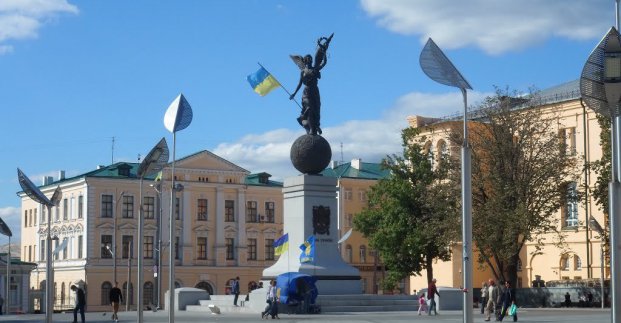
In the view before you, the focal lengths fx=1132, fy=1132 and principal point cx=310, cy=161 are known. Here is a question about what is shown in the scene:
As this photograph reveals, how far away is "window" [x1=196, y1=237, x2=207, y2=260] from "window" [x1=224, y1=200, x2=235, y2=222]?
3091 mm

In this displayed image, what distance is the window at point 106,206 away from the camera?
98.8 metres

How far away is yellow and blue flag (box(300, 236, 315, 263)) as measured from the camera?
45.8 meters

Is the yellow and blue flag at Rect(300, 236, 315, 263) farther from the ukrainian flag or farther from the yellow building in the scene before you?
the yellow building

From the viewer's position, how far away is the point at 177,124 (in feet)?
91.1

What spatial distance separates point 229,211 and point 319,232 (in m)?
57.8

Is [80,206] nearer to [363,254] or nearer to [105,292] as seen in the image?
[105,292]

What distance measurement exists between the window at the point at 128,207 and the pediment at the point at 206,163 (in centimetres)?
524

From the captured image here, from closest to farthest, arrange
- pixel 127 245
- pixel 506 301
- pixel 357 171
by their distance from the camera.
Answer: pixel 506 301 → pixel 127 245 → pixel 357 171

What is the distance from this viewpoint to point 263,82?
168ft

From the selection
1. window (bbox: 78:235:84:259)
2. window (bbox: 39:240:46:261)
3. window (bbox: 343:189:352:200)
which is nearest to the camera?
window (bbox: 78:235:84:259)

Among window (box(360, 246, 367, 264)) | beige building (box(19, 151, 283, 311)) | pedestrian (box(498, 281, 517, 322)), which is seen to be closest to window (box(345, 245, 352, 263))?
window (box(360, 246, 367, 264))

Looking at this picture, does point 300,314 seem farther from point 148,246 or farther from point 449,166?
point 148,246

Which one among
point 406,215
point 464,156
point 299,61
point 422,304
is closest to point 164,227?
point 406,215

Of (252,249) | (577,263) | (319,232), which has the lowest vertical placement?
(577,263)
